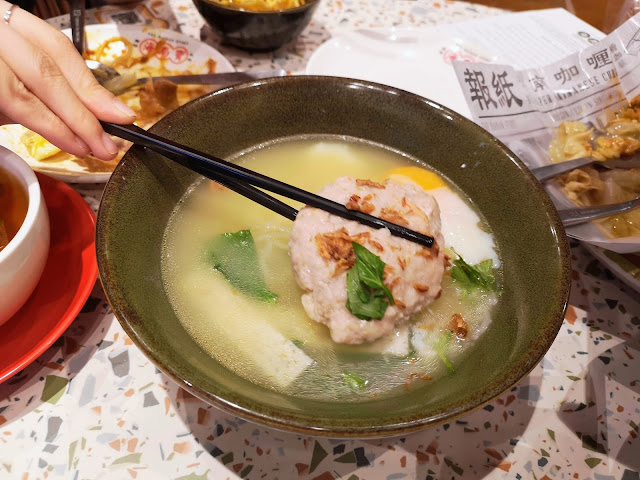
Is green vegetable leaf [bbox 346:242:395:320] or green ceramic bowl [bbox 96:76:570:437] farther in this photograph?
green vegetable leaf [bbox 346:242:395:320]

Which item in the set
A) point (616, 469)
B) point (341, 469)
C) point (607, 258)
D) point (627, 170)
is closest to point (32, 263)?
point (341, 469)

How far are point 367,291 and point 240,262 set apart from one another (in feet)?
1.39

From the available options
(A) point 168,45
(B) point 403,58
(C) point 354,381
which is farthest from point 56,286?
(B) point 403,58

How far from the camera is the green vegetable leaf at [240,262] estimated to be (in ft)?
4.12

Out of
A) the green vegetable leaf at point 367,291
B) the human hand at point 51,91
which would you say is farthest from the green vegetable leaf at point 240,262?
the human hand at point 51,91

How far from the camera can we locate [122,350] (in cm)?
122

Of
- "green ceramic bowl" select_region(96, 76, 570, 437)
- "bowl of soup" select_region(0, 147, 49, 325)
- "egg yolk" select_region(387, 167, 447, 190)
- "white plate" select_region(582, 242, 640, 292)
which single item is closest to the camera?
"green ceramic bowl" select_region(96, 76, 570, 437)

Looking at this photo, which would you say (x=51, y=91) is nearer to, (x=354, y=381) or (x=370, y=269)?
(x=370, y=269)

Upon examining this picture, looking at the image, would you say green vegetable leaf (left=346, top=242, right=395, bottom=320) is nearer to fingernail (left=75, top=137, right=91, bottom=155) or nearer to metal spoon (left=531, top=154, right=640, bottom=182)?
fingernail (left=75, top=137, right=91, bottom=155)

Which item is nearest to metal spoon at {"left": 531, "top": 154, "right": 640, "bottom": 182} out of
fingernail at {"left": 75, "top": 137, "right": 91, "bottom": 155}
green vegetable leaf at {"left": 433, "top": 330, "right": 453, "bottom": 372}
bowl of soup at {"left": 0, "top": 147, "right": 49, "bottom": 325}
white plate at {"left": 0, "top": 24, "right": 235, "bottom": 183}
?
green vegetable leaf at {"left": 433, "top": 330, "right": 453, "bottom": 372}

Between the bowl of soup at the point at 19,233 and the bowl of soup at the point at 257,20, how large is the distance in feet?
3.83

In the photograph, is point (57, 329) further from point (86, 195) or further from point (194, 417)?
point (86, 195)

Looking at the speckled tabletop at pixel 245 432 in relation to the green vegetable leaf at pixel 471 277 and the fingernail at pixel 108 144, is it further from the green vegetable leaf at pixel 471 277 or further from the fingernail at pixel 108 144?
the fingernail at pixel 108 144

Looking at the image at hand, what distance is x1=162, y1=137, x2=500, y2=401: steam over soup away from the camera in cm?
108
